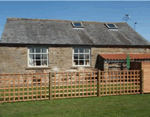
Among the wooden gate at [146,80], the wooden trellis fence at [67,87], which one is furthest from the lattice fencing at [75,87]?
the wooden gate at [146,80]

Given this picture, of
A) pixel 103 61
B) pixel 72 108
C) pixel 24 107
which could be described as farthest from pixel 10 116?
pixel 103 61

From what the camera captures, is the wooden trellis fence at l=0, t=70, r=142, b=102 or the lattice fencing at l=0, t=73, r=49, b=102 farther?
the wooden trellis fence at l=0, t=70, r=142, b=102

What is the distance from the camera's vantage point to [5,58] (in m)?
17.7

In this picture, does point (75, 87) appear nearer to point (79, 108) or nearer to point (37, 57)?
point (79, 108)

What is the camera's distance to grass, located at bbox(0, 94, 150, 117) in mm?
7688

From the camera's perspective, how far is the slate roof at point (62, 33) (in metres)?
18.9

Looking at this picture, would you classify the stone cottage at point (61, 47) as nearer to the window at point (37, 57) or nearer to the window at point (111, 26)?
the window at point (37, 57)

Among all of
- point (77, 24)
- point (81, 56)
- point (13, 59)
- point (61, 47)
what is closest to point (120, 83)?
point (81, 56)

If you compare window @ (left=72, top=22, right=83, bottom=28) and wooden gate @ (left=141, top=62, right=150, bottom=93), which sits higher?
window @ (left=72, top=22, right=83, bottom=28)

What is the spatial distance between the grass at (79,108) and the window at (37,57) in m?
8.82

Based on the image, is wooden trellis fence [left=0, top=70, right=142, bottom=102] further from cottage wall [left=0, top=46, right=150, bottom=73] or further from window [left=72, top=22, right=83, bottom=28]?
window [left=72, top=22, right=83, bottom=28]

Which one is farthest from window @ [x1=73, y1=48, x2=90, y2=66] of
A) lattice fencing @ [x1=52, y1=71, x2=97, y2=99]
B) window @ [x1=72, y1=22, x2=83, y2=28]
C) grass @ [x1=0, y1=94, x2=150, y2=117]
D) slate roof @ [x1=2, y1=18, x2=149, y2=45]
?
grass @ [x1=0, y1=94, x2=150, y2=117]

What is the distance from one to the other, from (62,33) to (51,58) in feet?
11.3

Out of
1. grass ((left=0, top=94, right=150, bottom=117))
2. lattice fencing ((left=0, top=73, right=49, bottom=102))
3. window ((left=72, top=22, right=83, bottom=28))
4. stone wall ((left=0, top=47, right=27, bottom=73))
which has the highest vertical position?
window ((left=72, top=22, right=83, bottom=28))
